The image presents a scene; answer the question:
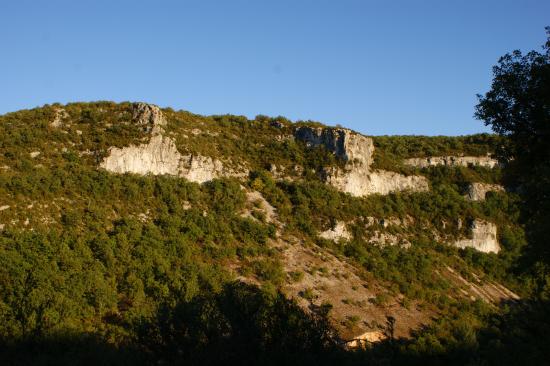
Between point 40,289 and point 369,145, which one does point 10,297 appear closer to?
point 40,289

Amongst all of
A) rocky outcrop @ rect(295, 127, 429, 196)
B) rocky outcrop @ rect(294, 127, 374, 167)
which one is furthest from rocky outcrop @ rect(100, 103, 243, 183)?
rocky outcrop @ rect(294, 127, 374, 167)

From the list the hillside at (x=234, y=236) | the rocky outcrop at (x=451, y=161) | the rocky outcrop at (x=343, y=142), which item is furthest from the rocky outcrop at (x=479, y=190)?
the rocky outcrop at (x=343, y=142)

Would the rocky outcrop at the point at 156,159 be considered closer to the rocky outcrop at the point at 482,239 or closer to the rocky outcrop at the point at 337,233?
the rocky outcrop at the point at 337,233

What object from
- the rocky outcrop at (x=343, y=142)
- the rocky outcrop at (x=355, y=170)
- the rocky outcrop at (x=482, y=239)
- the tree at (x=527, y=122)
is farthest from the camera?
the rocky outcrop at (x=343, y=142)

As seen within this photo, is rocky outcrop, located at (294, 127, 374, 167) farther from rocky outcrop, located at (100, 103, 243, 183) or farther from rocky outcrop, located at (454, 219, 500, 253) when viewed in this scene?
rocky outcrop, located at (454, 219, 500, 253)

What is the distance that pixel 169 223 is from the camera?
1944 inches

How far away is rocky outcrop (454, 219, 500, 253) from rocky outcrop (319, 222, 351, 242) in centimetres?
1432

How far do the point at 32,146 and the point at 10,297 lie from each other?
80.2 ft

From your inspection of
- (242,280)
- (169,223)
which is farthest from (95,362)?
(169,223)

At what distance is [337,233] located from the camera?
57844mm

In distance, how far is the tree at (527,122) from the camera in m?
15.8

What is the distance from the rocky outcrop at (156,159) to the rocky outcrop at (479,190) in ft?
102

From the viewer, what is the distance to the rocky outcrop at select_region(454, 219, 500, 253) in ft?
209

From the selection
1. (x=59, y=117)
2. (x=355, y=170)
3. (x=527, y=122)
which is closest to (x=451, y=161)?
(x=355, y=170)
